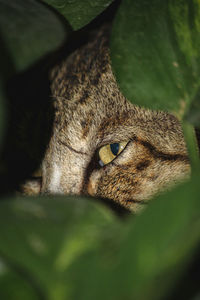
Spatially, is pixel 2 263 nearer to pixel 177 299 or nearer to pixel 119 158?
pixel 177 299

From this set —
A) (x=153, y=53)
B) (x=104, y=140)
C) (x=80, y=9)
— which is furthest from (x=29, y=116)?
(x=153, y=53)

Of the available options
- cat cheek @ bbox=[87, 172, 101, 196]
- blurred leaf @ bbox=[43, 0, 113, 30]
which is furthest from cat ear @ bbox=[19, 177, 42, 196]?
blurred leaf @ bbox=[43, 0, 113, 30]

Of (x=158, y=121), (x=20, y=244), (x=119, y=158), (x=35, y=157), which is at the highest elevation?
(x=20, y=244)

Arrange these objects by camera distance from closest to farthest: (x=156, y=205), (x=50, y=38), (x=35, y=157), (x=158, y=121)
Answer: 1. (x=156, y=205)
2. (x=50, y=38)
3. (x=158, y=121)
4. (x=35, y=157)

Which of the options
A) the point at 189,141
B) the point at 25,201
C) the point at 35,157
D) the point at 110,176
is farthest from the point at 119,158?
the point at 25,201

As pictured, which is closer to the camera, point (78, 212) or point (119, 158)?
point (78, 212)

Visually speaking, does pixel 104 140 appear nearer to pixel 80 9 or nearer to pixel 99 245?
pixel 80 9

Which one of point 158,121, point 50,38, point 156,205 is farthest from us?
point 158,121

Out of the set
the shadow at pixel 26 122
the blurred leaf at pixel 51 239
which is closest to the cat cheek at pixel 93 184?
the shadow at pixel 26 122
